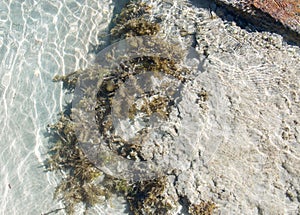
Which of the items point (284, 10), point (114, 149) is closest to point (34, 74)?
point (114, 149)

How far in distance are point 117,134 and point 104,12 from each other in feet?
7.72

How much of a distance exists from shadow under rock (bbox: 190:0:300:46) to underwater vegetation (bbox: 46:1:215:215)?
92cm

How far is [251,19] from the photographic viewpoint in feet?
19.6

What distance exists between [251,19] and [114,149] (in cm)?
277

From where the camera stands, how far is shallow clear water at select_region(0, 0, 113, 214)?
18.8 ft

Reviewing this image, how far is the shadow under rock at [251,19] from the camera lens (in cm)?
577

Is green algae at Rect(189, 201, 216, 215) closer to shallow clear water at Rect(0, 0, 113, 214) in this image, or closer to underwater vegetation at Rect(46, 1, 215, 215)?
underwater vegetation at Rect(46, 1, 215, 215)

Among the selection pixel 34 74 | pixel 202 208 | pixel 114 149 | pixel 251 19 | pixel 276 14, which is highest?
pixel 276 14

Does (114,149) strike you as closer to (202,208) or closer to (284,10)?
(202,208)

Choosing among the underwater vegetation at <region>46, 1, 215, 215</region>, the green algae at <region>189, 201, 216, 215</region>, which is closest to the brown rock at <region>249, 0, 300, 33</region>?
the underwater vegetation at <region>46, 1, 215, 215</region>

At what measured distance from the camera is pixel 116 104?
584 cm

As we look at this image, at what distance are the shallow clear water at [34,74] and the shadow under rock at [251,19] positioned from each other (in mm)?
1795

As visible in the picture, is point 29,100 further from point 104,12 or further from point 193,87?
point 193,87

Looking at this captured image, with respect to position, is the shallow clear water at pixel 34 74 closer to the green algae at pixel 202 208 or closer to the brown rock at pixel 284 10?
the green algae at pixel 202 208
